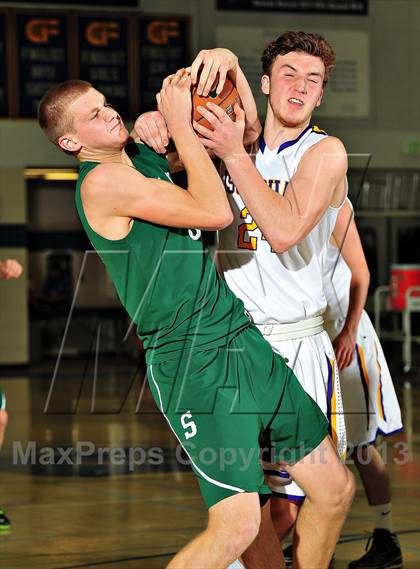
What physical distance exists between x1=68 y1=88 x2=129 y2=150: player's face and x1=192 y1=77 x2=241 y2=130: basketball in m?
0.22

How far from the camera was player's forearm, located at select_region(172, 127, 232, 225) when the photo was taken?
2.83 metres

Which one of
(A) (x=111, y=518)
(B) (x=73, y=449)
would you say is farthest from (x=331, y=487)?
(B) (x=73, y=449)

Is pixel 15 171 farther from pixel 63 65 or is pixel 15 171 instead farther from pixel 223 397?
pixel 223 397

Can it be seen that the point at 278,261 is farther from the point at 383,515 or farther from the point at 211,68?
the point at 383,515

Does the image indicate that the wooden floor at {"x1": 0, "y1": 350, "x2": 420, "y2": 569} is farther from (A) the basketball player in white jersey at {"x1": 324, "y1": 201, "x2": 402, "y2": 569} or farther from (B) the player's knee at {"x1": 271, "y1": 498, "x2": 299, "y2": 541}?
(B) the player's knee at {"x1": 271, "y1": 498, "x2": 299, "y2": 541}

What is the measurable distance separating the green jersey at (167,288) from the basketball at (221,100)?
305mm

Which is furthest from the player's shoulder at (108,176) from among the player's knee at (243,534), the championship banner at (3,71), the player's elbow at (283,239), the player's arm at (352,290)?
the championship banner at (3,71)

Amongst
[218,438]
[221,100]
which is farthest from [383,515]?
[221,100]

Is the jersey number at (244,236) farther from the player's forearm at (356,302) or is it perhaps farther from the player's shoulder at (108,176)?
the player's forearm at (356,302)

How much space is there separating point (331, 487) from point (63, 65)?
1063cm

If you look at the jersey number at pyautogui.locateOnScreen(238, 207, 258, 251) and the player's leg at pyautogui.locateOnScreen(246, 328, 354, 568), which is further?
the jersey number at pyautogui.locateOnScreen(238, 207, 258, 251)

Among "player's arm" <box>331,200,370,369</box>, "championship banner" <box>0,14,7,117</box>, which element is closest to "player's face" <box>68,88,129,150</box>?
"player's arm" <box>331,200,370,369</box>

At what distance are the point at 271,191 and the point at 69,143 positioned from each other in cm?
59

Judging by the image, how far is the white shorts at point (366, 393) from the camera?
14.0ft
